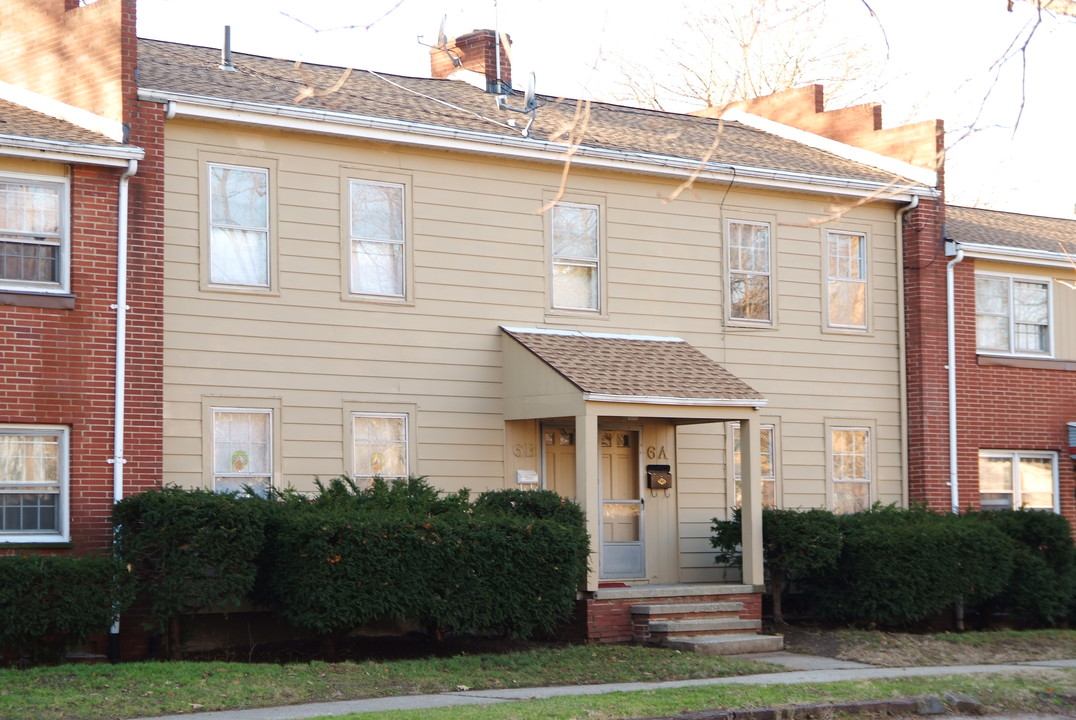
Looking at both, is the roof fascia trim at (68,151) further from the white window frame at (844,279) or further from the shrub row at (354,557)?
the white window frame at (844,279)

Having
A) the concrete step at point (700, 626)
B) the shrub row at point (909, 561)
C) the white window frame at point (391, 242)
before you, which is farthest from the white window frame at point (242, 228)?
the shrub row at point (909, 561)

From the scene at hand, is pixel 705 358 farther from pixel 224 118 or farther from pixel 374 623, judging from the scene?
pixel 224 118

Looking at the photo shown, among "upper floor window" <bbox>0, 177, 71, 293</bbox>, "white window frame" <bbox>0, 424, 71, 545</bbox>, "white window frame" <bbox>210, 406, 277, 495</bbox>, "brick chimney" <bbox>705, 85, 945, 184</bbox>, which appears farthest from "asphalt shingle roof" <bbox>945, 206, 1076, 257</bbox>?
"white window frame" <bbox>0, 424, 71, 545</bbox>

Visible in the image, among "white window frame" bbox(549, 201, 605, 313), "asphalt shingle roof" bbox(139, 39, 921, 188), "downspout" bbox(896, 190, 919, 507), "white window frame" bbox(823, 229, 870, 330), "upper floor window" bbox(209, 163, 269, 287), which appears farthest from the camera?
"downspout" bbox(896, 190, 919, 507)

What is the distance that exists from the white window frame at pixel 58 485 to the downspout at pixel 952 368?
12438 mm

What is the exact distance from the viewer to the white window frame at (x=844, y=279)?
2052cm

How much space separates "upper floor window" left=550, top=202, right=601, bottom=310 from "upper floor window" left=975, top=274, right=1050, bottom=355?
6.48 metres

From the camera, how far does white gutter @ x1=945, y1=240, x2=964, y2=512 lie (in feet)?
68.7

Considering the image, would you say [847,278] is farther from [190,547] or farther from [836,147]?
[190,547]

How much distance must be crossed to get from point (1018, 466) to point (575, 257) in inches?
319

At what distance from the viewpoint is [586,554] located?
1609 cm

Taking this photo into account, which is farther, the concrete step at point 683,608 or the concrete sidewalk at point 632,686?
the concrete step at point 683,608

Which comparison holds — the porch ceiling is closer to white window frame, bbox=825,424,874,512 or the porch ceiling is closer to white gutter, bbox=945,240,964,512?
white window frame, bbox=825,424,874,512

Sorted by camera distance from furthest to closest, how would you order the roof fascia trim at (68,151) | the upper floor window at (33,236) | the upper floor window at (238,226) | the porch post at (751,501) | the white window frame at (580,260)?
1. the white window frame at (580,260)
2. the porch post at (751,501)
3. the upper floor window at (238,226)
4. the upper floor window at (33,236)
5. the roof fascia trim at (68,151)
